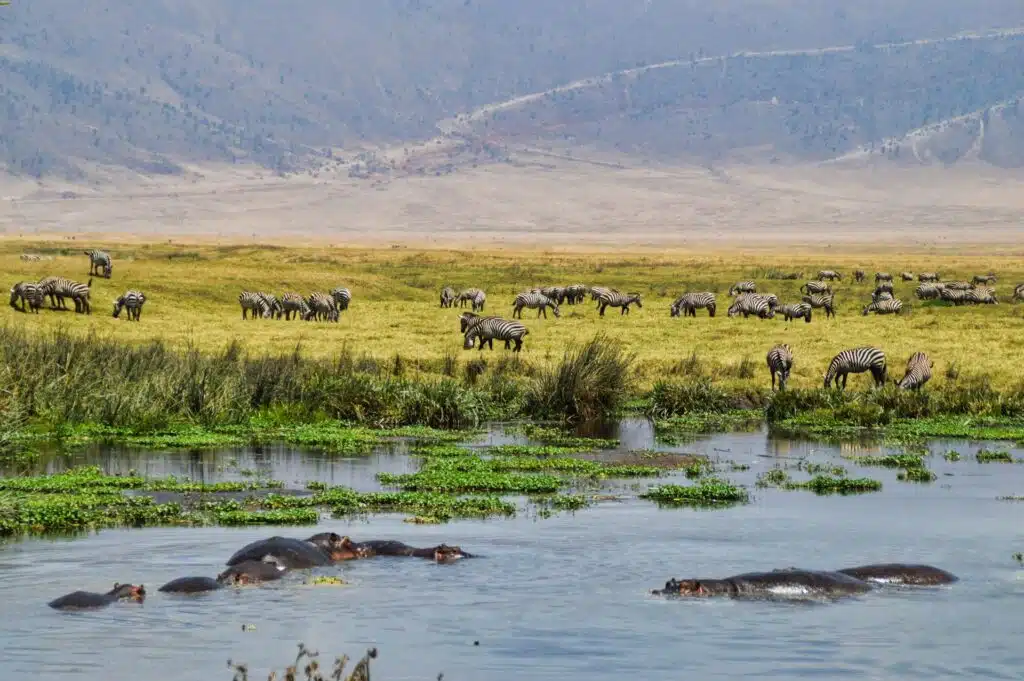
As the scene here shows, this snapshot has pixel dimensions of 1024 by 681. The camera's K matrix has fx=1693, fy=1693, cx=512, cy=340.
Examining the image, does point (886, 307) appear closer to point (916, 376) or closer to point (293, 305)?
point (293, 305)

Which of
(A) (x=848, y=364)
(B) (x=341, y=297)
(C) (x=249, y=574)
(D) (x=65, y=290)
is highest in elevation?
(B) (x=341, y=297)

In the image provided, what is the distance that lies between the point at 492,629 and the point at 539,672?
1428 millimetres

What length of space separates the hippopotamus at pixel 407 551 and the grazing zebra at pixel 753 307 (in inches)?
1595

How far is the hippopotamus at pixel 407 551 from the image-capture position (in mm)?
17500

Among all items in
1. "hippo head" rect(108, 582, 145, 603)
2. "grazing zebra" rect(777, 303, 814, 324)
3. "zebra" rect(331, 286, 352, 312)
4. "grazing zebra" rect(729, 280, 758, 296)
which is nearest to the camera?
"hippo head" rect(108, 582, 145, 603)

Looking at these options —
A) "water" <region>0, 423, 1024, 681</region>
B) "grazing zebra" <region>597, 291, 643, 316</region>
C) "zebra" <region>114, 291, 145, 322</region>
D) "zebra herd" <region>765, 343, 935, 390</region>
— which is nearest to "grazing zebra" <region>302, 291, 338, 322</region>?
"zebra" <region>114, 291, 145, 322</region>

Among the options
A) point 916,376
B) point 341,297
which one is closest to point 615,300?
point 341,297

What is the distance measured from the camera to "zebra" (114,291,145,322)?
51.1 m

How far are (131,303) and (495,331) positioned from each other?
564 inches

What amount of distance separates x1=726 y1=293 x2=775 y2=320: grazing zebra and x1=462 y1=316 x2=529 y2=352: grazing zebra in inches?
639

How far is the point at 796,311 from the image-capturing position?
184ft

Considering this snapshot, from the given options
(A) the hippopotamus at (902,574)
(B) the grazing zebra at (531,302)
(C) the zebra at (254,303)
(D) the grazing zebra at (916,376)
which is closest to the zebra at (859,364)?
(D) the grazing zebra at (916,376)

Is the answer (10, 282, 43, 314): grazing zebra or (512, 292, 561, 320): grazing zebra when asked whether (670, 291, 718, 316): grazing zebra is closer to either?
(512, 292, 561, 320): grazing zebra

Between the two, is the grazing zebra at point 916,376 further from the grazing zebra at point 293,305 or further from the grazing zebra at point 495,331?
the grazing zebra at point 293,305
